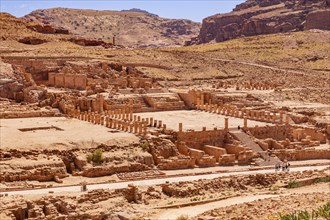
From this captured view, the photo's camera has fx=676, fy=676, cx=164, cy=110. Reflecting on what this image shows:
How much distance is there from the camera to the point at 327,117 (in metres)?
48.5

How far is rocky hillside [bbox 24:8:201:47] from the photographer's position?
149125 millimetres

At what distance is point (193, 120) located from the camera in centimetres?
4641

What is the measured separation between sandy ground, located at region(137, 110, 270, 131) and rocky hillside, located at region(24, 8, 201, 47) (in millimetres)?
91738

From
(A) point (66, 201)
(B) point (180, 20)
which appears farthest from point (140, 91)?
(B) point (180, 20)

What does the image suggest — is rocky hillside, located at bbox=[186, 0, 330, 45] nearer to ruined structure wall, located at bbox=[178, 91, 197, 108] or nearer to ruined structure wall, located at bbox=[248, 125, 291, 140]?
ruined structure wall, located at bbox=[178, 91, 197, 108]

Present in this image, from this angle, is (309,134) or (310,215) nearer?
(310,215)

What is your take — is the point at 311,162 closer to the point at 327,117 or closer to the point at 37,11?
the point at 327,117

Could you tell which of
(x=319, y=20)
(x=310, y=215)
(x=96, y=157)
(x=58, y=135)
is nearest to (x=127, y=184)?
(x=96, y=157)

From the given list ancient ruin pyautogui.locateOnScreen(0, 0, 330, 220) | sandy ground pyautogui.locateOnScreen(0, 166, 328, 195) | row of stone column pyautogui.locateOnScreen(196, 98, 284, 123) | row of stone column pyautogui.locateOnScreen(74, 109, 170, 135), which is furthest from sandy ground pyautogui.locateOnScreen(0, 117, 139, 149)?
row of stone column pyautogui.locateOnScreen(196, 98, 284, 123)

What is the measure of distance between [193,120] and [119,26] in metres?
117

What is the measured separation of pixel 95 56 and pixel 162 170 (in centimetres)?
3487

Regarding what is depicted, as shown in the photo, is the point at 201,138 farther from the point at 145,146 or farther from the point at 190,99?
the point at 190,99

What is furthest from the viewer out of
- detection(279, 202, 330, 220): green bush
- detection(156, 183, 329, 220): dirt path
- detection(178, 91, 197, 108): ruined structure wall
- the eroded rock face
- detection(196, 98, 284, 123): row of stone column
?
the eroded rock face

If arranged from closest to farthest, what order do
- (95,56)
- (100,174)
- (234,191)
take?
(234,191) < (100,174) < (95,56)
